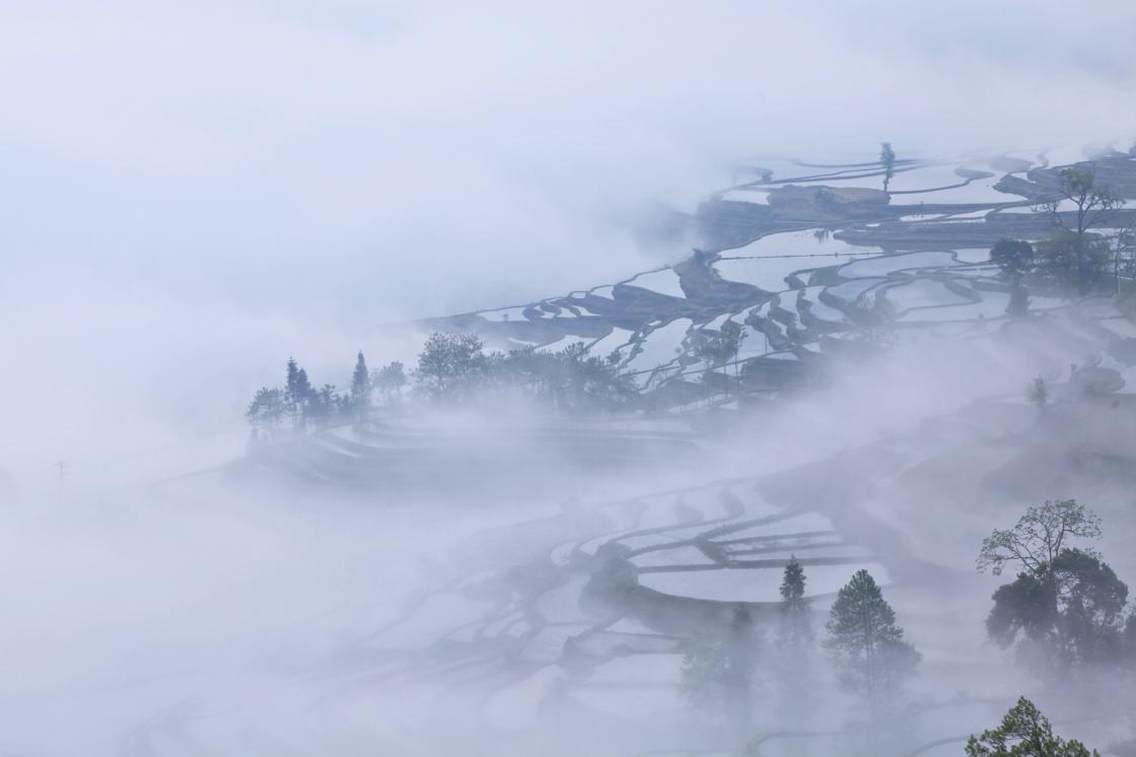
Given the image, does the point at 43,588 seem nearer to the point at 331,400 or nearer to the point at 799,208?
the point at 331,400

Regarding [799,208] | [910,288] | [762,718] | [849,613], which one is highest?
[799,208]

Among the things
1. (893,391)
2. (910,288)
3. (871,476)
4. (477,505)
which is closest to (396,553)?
(477,505)

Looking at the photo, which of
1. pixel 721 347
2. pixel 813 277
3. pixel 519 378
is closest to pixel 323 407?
pixel 519 378

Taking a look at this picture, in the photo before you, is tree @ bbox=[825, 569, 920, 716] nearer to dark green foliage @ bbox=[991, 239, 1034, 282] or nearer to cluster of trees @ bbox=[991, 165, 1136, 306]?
cluster of trees @ bbox=[991, 165, 1136, 306]

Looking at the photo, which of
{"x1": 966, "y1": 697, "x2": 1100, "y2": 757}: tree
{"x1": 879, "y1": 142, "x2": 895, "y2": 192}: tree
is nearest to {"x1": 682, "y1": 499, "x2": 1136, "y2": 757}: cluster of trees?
{"x1": 966, "y1": 697, "x2": 1100, "y2": 757}: tree

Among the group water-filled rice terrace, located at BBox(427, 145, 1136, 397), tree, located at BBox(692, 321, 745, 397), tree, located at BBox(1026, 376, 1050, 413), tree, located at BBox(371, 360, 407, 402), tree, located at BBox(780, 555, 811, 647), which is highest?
water-filled rice terrace, located at BBox(427, 145, 1136, 397)

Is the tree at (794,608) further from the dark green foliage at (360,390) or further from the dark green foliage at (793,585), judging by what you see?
the dark green foliage at (360,390)
